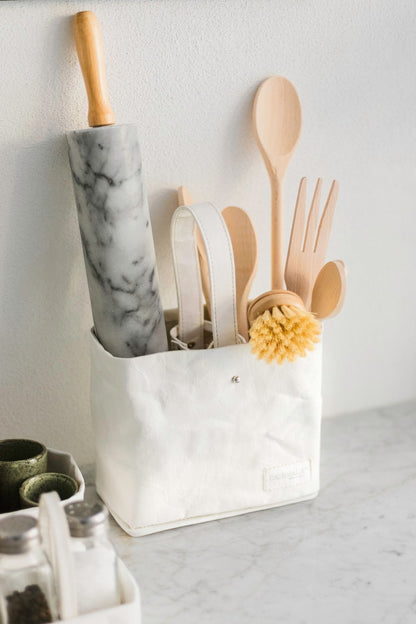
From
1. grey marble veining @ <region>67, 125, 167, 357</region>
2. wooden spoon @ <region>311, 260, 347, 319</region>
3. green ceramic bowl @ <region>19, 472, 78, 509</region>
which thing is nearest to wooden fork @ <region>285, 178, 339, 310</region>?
wooden spoon @ <region>311, 260, 347, 319</region>

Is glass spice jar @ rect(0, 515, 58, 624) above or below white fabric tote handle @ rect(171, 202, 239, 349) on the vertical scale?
below

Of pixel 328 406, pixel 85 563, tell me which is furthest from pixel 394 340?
pixel 85 563

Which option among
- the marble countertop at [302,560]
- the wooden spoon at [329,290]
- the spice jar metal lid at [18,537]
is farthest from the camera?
the wooden spoon at [329,290]

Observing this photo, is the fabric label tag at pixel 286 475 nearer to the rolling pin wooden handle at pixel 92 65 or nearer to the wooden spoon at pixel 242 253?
the wooden spoon at pixel 242 253

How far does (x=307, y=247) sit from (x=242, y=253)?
2.6 inches

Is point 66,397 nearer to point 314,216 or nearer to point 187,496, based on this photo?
point 187,496

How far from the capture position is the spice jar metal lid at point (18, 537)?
1.70 feet

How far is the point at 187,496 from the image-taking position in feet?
2.50

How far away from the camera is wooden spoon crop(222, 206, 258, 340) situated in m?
0.77

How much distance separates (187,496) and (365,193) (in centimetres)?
42

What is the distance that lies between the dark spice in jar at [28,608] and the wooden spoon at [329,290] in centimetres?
37

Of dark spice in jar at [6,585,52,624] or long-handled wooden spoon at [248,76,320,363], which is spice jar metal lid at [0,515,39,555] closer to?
dark spice in jar at [6,585,52,624]

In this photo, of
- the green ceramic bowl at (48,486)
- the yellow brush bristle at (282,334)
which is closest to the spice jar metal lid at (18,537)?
the green ceramic bowl at (48,486)

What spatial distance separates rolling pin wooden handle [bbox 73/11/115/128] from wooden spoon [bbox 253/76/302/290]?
18 cm
